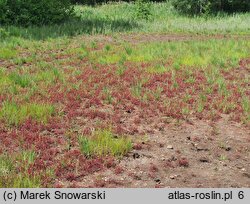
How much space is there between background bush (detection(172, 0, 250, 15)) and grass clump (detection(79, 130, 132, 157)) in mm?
27269

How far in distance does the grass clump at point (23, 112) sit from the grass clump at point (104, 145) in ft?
5.70

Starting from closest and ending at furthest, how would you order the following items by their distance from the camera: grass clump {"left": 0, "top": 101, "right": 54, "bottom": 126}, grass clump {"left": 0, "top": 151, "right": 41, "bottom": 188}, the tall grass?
grass clump {"left": 0, "top": 151, "right": 41, "bottom": 188}, grass clump {"left": 0, "top": 101, "right": 54, "bottom": 126}, the tall grass

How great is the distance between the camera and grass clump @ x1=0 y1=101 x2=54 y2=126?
10.4 meters

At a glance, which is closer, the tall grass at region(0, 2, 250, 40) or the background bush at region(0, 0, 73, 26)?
the tall grass at region(0, 2, 250, 40)

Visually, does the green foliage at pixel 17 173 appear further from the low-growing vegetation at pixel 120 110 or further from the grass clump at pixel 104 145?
the grass clump at pixel 104 145

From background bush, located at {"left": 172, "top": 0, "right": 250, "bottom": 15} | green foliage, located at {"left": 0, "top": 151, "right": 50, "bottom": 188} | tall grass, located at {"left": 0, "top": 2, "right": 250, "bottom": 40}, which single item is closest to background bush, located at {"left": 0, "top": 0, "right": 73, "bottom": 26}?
tall grass, located at {"left": 0, "top": 2, "right": 250, "bottom": 40}

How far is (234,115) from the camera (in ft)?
38.8

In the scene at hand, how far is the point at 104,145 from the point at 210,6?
30.2 meters

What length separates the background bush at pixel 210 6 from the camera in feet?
119

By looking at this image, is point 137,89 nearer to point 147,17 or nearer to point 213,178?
point 213,178

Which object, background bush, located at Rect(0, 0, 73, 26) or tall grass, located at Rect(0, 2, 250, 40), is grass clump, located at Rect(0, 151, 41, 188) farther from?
background bush, located at Rect(0, 0, 73, 26)

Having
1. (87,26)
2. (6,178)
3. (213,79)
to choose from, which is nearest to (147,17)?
(87,26)

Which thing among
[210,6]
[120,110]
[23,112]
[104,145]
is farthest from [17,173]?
[210,6]

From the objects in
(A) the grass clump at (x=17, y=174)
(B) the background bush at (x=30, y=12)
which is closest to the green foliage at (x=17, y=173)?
(A) the grass clump at (x=17, y=174)
